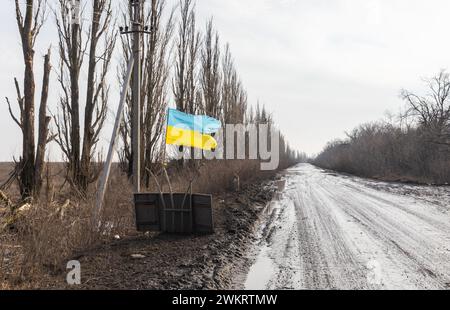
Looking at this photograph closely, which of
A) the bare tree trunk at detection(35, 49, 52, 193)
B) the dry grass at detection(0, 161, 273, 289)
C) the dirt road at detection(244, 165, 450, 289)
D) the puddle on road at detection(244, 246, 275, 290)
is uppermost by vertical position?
the bare tree trunk at detection(35, 49, 52, 193)

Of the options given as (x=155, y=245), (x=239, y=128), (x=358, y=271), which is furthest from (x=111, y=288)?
(x=239, y=128)

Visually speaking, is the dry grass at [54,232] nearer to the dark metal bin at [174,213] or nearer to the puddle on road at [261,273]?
the dark metal bin at [174,213]

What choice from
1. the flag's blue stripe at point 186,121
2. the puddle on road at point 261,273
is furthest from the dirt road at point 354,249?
the flag's blue stripe at point 186,121

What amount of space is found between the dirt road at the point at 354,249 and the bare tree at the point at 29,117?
540 centimetres

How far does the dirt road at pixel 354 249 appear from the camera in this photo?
5.91 meters

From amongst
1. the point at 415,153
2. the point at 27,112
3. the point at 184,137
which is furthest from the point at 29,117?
the point at 415,153

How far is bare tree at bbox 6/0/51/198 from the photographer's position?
32.8 feet

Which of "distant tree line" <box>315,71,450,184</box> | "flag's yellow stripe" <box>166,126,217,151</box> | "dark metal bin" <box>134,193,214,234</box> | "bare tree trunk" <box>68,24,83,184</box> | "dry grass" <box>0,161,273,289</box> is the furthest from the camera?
"distant tree line" <box>315,71,450,184</box>

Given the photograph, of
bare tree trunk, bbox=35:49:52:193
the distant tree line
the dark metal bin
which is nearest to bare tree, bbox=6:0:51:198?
bare tree trunk, bbox=35:49:52:193

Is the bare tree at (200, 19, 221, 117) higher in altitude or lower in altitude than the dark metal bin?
higher

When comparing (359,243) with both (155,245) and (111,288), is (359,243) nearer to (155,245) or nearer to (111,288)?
(155,245)

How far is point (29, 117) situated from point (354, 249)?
25.5 feet

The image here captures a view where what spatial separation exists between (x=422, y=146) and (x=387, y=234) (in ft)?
95.2

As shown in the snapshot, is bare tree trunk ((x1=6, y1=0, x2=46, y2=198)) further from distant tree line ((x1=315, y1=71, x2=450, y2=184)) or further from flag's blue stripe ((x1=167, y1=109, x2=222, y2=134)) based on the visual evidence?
distant tree line ((x1=315, y1=71, x2=450, y2=184))
